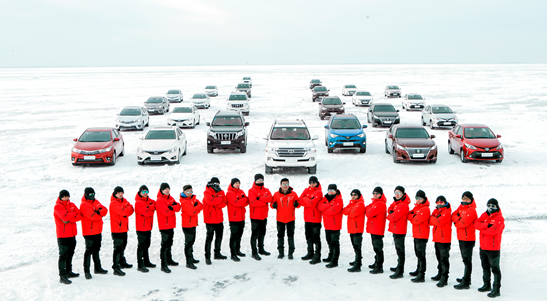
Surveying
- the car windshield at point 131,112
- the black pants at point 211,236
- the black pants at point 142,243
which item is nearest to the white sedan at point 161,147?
the car windshield at point 131,112

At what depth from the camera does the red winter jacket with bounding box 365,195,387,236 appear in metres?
7.03

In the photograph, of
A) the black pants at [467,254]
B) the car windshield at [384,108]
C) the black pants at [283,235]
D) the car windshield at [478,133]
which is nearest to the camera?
the black pants at [467,254]

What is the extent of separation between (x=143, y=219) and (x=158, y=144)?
31.5 ft

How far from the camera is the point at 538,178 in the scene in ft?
45.5

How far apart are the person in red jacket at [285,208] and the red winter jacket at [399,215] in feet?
5.21

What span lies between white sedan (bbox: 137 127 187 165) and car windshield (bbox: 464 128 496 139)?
34.9 ft

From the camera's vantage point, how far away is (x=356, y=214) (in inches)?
281

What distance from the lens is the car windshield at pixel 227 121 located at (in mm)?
19438

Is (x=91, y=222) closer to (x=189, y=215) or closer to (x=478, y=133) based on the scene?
(x=189, y=215)

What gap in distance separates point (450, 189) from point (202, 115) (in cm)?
2243

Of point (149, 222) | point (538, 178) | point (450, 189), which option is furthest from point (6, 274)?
point (538, 178)

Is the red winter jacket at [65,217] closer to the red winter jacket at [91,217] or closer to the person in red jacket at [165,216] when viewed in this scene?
the red winter jacket at [91,217]

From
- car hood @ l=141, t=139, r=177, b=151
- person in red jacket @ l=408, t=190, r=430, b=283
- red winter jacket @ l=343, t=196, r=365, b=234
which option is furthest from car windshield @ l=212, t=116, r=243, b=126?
person in red jacket @ l=408, t=190, r=430, b=283

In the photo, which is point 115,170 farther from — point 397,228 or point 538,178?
point 538,178
